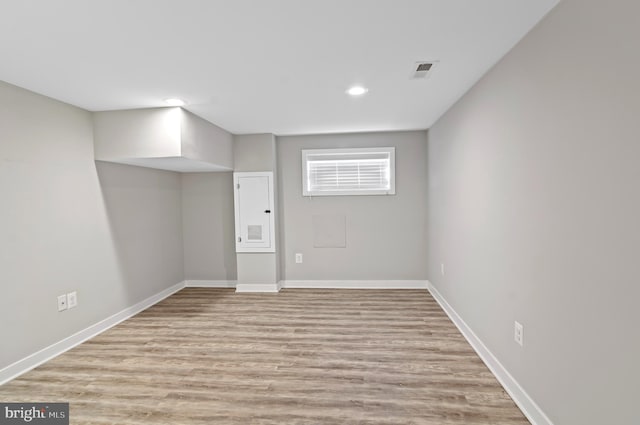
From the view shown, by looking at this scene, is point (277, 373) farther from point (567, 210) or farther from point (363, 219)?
point (363, 219)

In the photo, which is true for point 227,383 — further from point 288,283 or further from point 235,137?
point 235,137

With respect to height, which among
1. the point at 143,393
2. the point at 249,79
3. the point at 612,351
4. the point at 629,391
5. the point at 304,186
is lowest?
the point at 143,393

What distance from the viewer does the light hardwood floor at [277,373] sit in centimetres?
192

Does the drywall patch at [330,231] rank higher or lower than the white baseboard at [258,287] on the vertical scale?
higher

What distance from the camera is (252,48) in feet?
6.19

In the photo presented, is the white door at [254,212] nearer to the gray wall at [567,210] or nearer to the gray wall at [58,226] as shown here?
the gray wall at [58,226]

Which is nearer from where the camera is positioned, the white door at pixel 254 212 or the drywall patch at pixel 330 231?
the white door at pixel 254 212

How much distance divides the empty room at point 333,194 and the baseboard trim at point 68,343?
24 millimetres

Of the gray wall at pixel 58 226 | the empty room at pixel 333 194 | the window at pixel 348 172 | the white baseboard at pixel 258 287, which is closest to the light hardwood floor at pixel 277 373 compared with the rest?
the empty room at pixel 333 194

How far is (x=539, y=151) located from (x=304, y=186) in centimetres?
310

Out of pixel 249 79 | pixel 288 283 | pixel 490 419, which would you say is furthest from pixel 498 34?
pixel 288 283

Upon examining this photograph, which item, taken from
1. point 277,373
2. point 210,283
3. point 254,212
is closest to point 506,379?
point 277,373

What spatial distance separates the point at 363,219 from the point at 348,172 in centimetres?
69

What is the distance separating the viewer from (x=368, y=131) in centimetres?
429
